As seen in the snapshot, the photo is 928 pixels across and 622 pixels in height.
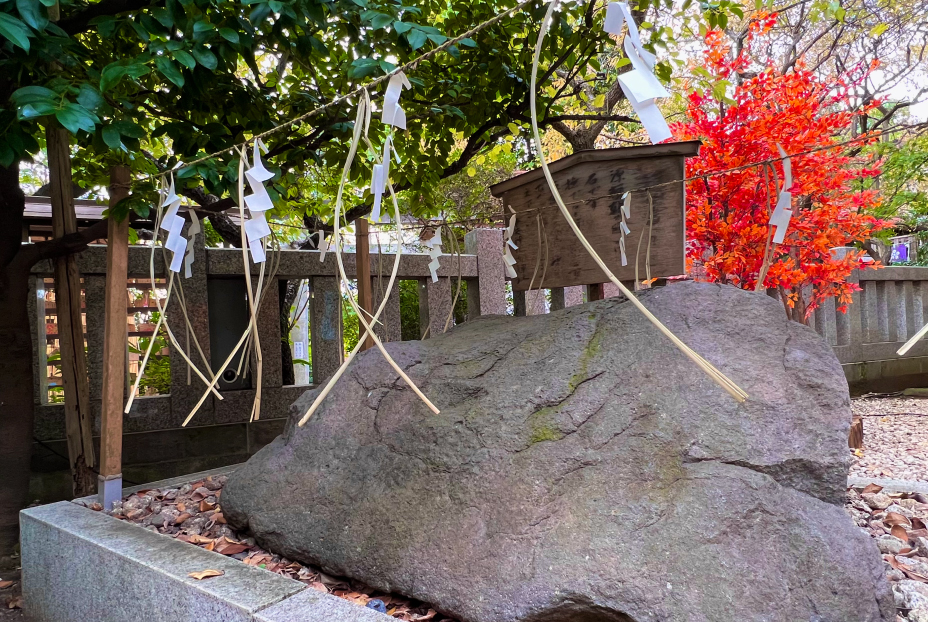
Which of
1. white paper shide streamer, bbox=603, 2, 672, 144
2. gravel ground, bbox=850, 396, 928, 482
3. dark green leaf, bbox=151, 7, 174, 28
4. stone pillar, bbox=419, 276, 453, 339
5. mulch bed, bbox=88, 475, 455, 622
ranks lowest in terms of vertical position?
gravel ground, bbox=850, 396, 928, 482

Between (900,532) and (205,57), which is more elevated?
(205,57)

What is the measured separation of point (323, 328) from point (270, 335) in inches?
16.7

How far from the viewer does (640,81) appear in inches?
47.6

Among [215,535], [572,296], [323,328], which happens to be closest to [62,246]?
[215,535]

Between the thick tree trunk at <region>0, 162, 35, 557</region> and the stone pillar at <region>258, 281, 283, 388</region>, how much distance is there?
149cm

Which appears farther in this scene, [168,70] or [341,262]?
[168,70]

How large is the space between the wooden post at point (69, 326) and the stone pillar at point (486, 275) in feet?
9.70

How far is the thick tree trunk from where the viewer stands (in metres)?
3.16

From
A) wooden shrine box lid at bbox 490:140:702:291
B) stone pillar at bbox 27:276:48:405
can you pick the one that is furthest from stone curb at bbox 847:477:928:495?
stone pillar at bbox 27:276:48:405

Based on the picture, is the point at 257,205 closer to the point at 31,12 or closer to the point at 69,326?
the point at 31,12

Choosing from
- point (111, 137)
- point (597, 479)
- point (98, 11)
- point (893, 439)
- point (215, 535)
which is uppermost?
point (98, 11)

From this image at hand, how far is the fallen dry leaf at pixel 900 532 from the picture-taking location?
2350 millimetres

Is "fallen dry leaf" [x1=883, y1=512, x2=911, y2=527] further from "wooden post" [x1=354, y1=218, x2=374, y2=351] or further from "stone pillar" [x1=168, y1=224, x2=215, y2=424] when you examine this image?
"stone pillar" [x1=168, y1=224, x2=215, y2=424]

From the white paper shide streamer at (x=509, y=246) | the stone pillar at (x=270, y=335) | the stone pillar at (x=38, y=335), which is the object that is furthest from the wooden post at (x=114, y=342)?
the white paper shide streamer at (x=509, y=246)
